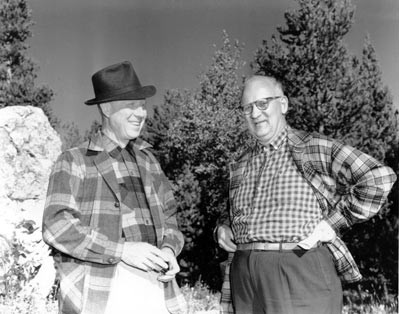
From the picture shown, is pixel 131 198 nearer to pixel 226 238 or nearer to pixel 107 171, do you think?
pixel 107 171

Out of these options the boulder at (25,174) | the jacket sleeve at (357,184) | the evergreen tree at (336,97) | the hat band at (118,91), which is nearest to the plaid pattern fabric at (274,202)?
the jacket sleeve at (357,184)

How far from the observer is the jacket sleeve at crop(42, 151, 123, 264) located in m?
2.37

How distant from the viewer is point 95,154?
8.50ft

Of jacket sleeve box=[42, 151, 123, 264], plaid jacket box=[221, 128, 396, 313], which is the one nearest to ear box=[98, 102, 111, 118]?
jacket sleeve box=[42, 151, 123, 264]

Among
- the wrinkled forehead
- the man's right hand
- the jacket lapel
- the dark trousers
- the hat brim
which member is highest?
the wrinkled forehead

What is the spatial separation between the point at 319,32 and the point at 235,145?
316cm

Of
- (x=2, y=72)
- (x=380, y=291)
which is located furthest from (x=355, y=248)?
(x=2, y=72)

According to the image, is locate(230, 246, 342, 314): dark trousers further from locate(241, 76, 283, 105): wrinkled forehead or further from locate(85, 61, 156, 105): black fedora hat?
locate(85, 61, 156, 105): black fedora hat

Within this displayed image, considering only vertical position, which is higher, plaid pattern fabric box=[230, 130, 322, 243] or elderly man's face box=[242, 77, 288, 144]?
elderly man's face box=[242, 77, 288, 144]

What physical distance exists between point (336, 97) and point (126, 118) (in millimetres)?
10928

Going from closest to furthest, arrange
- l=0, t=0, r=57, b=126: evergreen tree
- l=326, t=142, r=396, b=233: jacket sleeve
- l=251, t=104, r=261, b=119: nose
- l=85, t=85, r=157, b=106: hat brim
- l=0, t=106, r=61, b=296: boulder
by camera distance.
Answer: l=326, t=142, r=396, b=233: jacket sleeve
l=85, t=85, r=157, b=106: hat brim
l=251, t=104, r=261, b=119: nose
l=0, t=106, r=61, b=296: boulder
l=0, t=0, r=57, b=126: evergreen tree

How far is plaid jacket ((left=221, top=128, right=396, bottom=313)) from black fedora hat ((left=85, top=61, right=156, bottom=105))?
715 mm

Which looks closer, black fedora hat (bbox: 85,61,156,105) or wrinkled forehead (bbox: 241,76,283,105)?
black fedora hat (bbox: 85,61,156,105)

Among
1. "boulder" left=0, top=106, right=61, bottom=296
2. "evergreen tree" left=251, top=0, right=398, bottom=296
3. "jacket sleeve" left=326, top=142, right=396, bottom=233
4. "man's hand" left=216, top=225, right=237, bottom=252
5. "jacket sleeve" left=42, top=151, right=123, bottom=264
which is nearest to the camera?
"jacket sleeve" left=42, top=151, right=123, bottom=264
